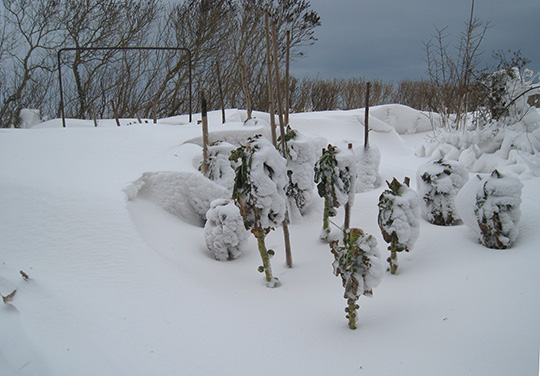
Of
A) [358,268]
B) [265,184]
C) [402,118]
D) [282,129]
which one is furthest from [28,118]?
[358,268]

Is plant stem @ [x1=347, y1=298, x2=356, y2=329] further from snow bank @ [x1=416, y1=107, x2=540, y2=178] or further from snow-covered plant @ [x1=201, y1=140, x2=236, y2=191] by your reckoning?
snow bank @ [x1=416, y1=107, x2=540, y2=178]

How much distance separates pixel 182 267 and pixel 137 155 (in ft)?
4.47

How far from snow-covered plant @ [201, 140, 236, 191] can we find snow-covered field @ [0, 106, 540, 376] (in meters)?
0.11

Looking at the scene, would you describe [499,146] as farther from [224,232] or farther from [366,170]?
[224,232]

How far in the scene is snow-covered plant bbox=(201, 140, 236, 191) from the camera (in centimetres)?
288

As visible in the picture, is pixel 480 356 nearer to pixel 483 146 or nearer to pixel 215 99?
pixel 483 146

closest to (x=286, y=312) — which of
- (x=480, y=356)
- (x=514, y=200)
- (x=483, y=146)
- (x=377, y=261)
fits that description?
(x=377, y=261)

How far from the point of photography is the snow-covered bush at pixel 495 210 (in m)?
1.92

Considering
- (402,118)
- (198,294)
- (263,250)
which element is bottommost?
(198,294)

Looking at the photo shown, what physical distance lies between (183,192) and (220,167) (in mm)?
321

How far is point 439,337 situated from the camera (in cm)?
138

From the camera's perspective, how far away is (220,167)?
114 inches

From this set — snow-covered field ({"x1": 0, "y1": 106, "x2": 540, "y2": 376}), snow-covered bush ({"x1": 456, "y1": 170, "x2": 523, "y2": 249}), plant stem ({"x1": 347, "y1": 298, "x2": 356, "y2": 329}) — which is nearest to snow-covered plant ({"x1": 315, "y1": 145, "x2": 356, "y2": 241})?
snow-covered field ({"x1": 0, "y1": 106, "x2": 540, "y2": 376})

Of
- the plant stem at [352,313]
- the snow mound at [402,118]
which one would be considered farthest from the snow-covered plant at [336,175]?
the snow mound at [402,118]
